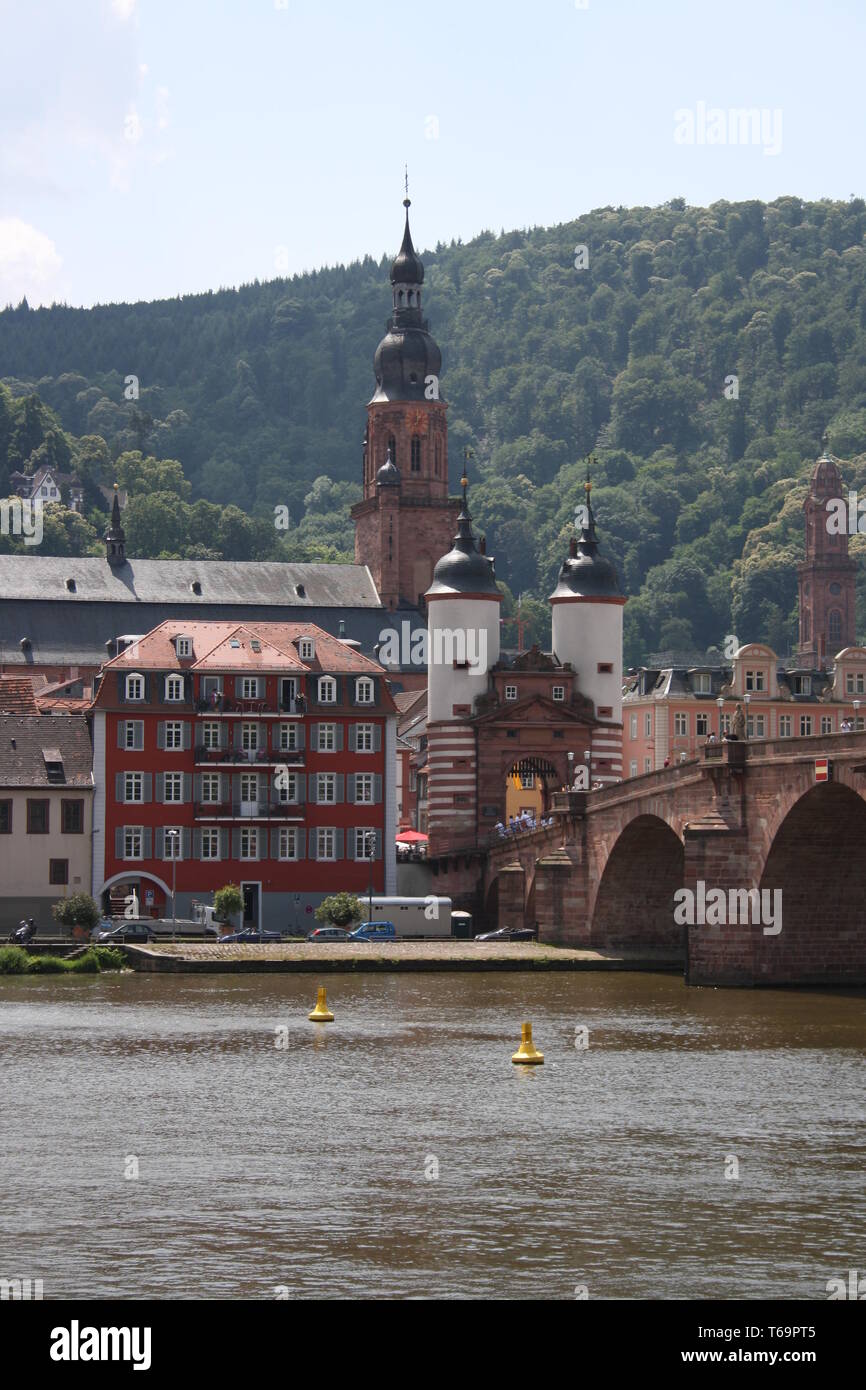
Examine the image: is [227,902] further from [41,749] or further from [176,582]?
[176,582]

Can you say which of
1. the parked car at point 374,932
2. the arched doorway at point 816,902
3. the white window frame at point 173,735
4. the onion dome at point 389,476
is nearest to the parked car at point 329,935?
the parked car at point 374,932

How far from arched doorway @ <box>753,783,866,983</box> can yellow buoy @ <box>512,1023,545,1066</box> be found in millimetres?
20942

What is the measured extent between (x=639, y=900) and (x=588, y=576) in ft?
111

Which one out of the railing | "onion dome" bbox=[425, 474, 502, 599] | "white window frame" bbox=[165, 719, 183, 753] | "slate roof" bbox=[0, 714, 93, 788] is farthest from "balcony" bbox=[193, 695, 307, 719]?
"onion dome" bbox=[425, 474, 502, 599]

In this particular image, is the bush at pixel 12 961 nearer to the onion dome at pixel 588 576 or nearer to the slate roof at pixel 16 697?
the slate roof at pixel 16 697

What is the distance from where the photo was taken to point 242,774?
11975 cm

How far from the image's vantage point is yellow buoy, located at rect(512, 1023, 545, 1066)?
6425cm

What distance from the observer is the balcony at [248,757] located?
11906 cm

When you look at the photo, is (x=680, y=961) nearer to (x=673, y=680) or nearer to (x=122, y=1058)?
(x=122, y=1058)

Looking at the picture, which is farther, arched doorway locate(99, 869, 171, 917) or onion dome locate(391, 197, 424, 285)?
onion dome locate(391, 197, 424, 285)

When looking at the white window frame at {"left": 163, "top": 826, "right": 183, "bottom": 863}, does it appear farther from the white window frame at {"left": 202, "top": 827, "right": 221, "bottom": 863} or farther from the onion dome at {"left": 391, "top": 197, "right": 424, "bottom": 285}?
the onion dome at {"left": 391, "top": 197, "right": 424, "bottom": 285}

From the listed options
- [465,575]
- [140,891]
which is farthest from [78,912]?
[465,575]

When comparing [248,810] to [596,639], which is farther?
[596,639]
